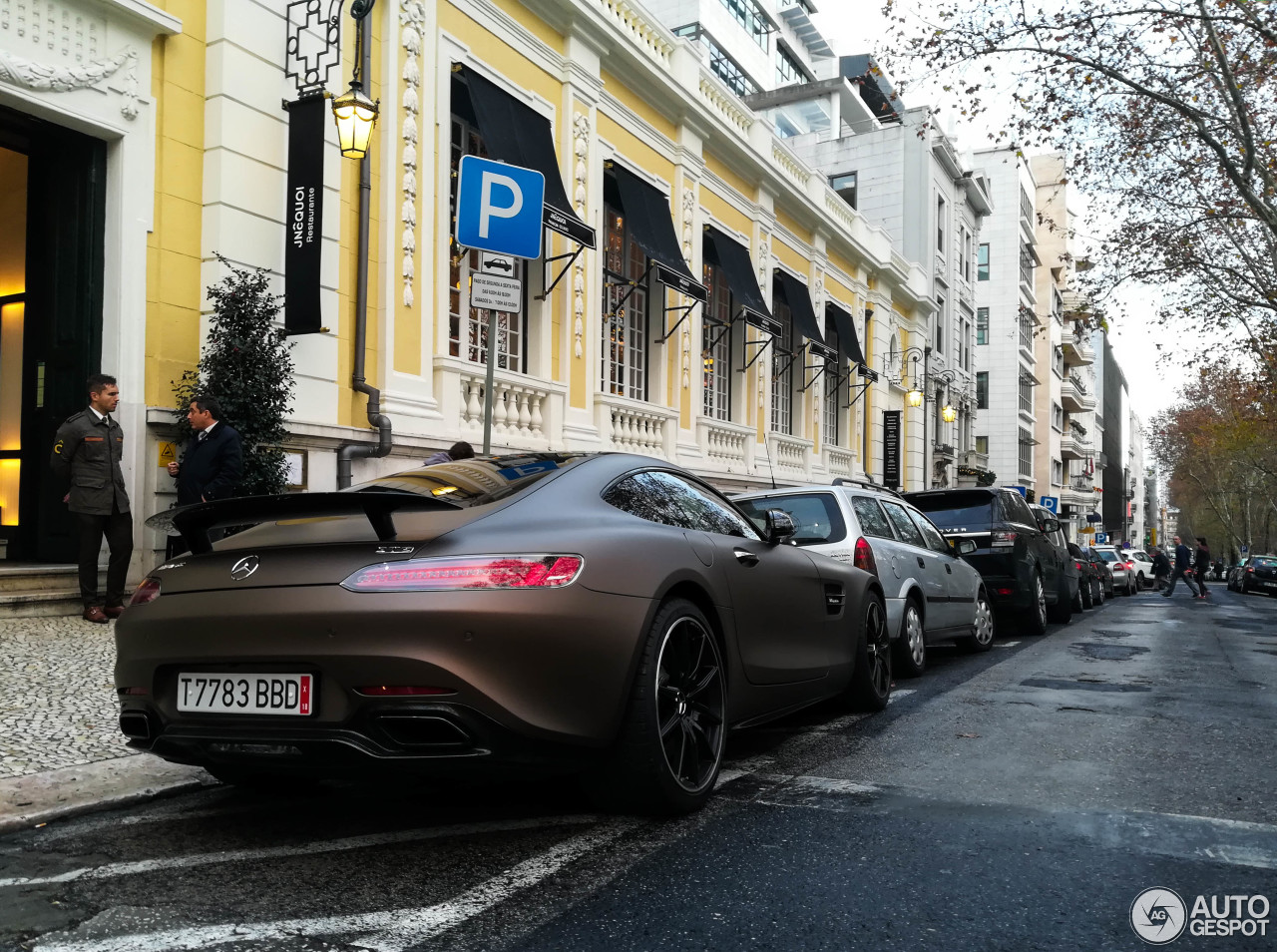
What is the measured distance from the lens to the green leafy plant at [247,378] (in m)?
8.95

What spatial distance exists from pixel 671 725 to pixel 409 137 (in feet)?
31.6

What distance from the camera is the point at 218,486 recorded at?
26.7ft

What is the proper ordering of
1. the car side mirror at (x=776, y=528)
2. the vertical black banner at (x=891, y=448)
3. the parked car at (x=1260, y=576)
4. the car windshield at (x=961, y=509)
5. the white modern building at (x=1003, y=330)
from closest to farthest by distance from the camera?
the car side mirror at (x=776, y=528)
the car windshield at (x=961, y=509)
the vertical black banner at (x=891, y=448)
the parked car at (x=1260, y=576)
the white modern building at (x=1003, y=330)

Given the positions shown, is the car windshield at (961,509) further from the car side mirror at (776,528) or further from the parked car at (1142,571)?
the parked car at (1142,571)

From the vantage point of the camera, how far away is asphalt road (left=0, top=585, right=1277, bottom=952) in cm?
287

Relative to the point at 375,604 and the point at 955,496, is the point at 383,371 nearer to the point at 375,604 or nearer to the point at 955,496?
the point at 955,496

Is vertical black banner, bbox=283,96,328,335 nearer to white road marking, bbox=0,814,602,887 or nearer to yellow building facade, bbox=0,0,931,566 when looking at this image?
yellow building facade, bbox=0,0,931,566

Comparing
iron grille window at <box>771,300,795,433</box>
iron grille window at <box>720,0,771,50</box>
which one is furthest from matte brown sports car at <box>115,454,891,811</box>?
iron grille window at <box>720,0,771,50</box>

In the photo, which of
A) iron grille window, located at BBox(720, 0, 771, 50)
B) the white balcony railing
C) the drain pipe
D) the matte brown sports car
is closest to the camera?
the matte brown sports car

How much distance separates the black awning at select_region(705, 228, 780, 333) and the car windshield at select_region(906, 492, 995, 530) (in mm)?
8033

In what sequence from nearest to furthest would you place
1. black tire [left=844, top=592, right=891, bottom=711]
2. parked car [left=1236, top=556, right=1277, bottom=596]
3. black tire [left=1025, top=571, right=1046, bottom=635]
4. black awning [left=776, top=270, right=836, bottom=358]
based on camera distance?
black tire [left=844, top=592, right=891, bottom=711] → black tire [left=1025, top=571, right=1046, bottom=635] → black awning [left=776, top=270, right=836, bottom=358] → parked car [left=1236, top=556, right=1277, bottom=596]

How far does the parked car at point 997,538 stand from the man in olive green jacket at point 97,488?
26.9 feet

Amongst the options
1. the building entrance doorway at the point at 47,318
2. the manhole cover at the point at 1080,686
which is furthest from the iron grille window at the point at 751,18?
the manhole cover at the point at 1080,686

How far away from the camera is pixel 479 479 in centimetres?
414
